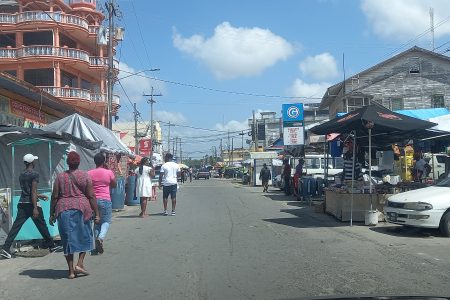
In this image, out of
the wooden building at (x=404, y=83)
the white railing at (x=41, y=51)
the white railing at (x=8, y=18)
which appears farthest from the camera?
the white railing at (x=8, y=18)

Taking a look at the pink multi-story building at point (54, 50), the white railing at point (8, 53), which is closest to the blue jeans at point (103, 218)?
the pink multi-story building at point (54, 50)

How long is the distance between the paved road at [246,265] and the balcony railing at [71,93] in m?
28.1

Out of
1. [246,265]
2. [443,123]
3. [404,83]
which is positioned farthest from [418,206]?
[404,83]

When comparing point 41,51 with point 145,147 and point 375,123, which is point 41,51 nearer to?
point 145,147

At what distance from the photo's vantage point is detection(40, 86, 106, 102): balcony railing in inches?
1522

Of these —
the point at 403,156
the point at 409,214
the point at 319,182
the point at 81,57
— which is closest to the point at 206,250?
the point at 409,214

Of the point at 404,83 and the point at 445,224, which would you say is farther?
the point at 404,83

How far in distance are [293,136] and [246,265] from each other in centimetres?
2162

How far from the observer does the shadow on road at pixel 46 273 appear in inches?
301

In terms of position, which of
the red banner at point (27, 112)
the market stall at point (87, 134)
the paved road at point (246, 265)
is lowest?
the paved road at point (246, 265)

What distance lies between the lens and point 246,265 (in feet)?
26.7

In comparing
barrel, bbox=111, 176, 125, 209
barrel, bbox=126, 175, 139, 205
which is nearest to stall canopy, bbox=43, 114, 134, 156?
barrel, bbox=111, 176, 125, 209

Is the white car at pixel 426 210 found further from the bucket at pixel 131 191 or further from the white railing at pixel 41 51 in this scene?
the white railing at pixel 41 51

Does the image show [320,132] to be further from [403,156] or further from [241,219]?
[403,156]
